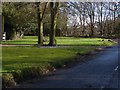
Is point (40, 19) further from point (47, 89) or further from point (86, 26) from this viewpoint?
point (86, 26)

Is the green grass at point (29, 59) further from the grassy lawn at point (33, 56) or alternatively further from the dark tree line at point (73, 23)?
the dark tree line at point (73, 23)

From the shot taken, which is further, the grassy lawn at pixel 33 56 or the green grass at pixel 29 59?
the grassy lawn at pixel 33 56

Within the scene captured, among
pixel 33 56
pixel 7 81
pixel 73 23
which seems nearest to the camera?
pixel 7 81

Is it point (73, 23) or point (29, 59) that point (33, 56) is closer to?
point (29, 59)

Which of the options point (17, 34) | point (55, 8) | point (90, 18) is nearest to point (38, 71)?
point (55, 8)

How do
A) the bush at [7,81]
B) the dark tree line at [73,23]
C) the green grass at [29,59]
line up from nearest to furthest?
1. the bush at [7,81]
2. the green grass at [29,59]
3. the dark tree line at [73,23]

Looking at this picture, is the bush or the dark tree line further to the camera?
the dark tree line

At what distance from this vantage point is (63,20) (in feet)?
289

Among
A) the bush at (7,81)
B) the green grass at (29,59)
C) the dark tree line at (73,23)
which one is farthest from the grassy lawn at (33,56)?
the dark tree line at (73,23)

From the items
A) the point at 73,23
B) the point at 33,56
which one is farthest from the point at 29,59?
the point at 73,23

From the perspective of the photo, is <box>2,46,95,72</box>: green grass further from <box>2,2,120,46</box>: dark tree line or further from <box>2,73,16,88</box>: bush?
<box>2,2,120,46</box>: dark tree line

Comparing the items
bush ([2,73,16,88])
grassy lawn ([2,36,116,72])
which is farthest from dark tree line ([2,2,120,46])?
bush ([2,73,16,88])

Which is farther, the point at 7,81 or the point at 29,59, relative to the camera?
the point at 29,59

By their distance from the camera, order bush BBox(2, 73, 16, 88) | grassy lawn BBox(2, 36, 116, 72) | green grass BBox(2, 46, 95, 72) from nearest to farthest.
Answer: bush BBox(2, 73, 16, 88) < green grass BBox(2, 46, 95, 72) < grassy lawn BBox(2, 36, 116, 72)
